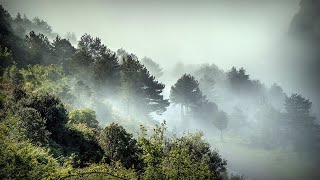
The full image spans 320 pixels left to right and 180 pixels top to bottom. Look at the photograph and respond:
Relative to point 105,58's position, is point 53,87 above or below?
below

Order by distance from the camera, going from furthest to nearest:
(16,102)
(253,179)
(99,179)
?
(253,179)
(16,102)
(99,179)

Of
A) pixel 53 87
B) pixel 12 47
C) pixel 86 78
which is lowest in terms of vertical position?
pixel 53 87

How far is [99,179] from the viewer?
17.2 meters

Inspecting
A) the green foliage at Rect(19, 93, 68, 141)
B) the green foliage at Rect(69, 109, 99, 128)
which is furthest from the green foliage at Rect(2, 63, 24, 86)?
the green foliage at Rect(19, 93, 68, 141)

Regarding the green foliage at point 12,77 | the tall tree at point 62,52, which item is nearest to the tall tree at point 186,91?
the tall tree at point 62,52

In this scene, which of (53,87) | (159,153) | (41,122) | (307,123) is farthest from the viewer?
Answer: (307,123)

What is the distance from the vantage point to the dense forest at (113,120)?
20.5 meters

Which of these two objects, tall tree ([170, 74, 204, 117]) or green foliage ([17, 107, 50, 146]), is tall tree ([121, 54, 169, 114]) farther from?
green foliage ([17, 107, 50, 146])

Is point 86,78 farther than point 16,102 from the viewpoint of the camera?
Yes

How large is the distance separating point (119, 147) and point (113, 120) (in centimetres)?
3595

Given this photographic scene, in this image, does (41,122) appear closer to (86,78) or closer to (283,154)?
(86,78)

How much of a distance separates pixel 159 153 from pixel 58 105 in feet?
47.7

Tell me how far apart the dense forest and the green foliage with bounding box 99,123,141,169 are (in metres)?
0.10

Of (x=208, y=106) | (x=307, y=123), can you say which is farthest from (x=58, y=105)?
(x=307, y=123)
